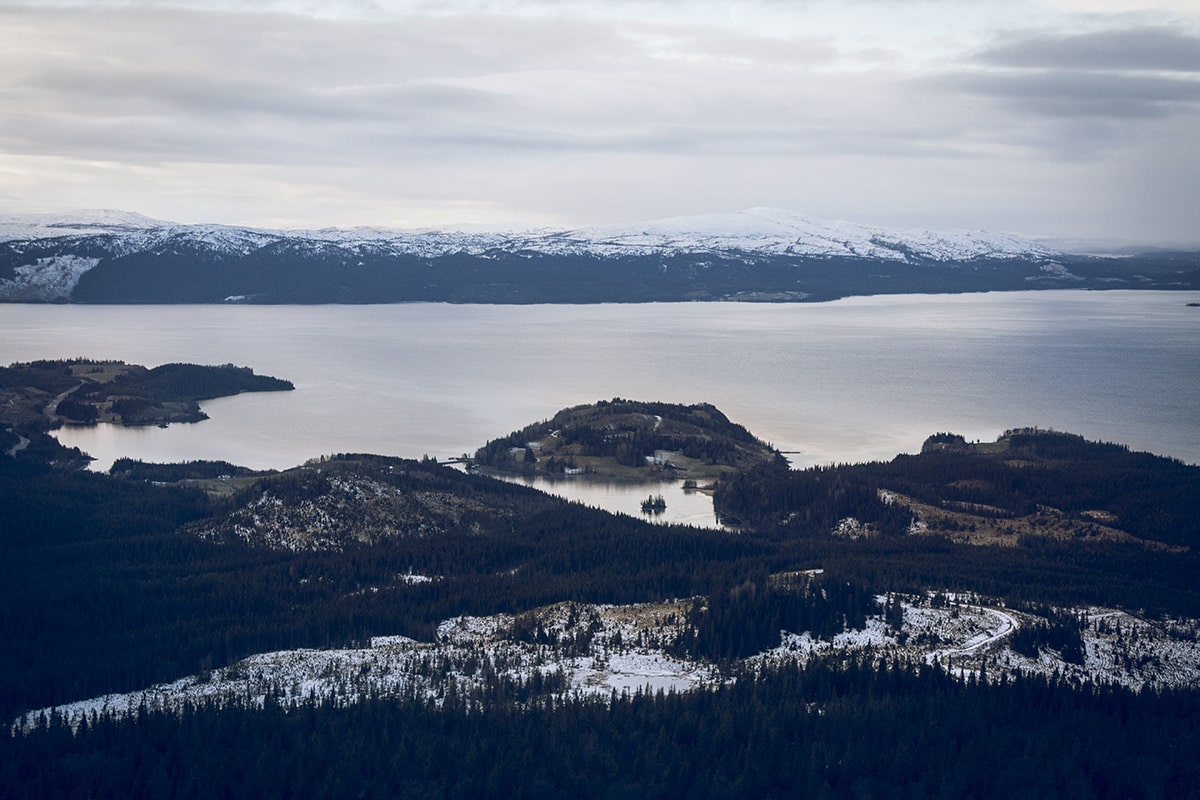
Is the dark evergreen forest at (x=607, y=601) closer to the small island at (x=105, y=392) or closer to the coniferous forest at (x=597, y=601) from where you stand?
the coniferous forest at (x=597, y=601)

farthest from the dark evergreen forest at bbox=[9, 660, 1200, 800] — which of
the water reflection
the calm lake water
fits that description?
the calm lake water

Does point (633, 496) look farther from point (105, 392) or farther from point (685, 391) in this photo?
point (105, 392)

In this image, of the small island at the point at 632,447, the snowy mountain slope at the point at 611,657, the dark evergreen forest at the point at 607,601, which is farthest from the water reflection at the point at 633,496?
the snowy mountain slope at the point at 611,657

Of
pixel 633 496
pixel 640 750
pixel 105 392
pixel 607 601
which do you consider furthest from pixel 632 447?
pixel 640 750

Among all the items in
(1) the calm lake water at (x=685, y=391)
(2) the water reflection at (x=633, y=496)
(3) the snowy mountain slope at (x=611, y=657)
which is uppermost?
(1) the calm lake water at (x=685, y=391)

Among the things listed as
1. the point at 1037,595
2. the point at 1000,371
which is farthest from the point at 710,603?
the point at 1000,371
